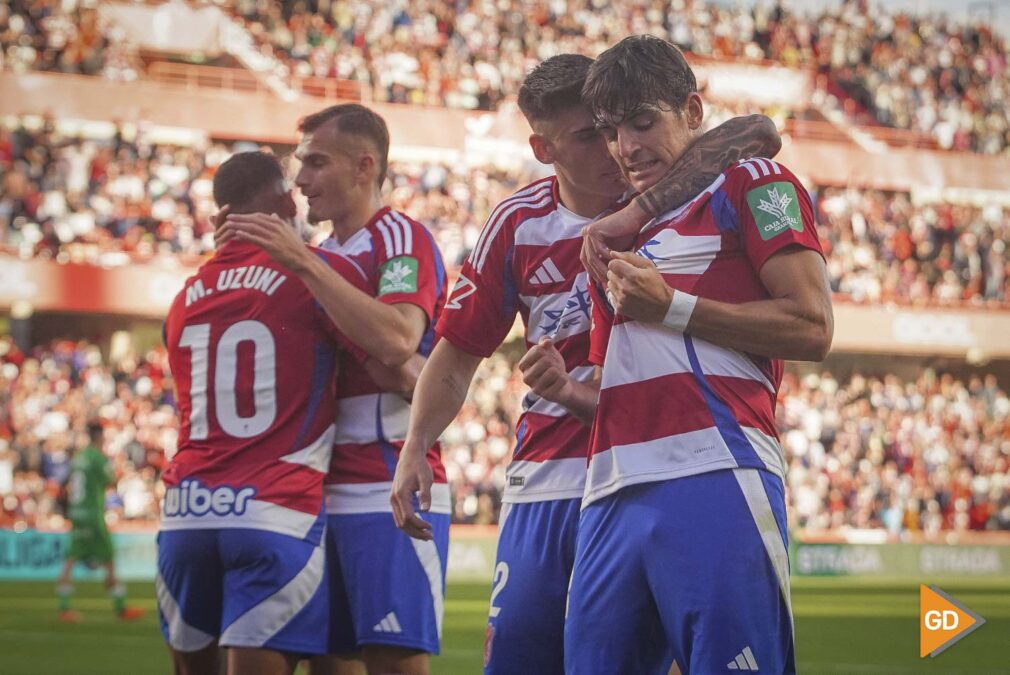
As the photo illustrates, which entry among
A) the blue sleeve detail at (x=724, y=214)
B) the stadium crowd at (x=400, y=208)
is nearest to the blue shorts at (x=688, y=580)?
the blue sleeve detail at (x=724, y=214)

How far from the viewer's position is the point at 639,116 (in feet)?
10.4

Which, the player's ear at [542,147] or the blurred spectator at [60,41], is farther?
the blurred spectator at [60,41]

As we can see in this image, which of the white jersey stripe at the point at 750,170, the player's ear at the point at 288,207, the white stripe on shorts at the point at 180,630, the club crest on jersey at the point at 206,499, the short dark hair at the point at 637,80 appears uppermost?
the short dark hair at the point at 637,80

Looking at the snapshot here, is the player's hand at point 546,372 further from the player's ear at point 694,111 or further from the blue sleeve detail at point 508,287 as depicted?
the player's ear at point 694,111

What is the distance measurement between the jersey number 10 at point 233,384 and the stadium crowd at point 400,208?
20255 mm

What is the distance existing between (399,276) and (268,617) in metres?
1.12

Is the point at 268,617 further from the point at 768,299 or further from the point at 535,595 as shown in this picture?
the point at 768,299

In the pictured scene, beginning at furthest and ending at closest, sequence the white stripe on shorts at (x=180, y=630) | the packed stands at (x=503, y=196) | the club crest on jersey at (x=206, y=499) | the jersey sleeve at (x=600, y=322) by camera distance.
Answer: the packed stands at (x=503, y=196)
the white stripe on shorts at (x=180, y=630)
the club crest on jersey at (x=206, y=499)
the jersey sleeve at (x=600, y=322)

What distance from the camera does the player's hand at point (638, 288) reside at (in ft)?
9.75

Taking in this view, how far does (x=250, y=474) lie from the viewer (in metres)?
4.21

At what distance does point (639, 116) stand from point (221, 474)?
182 cm

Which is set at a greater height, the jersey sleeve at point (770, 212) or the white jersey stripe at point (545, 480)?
the jersey sleeve at point (770, 212)

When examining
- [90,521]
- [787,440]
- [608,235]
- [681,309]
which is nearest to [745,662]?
[681,309]

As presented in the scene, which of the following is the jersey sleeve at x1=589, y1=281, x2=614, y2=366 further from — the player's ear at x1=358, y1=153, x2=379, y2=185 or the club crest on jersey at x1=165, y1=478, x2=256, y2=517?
the player's ear at x1=358, y1=153, x2=379, y2=185
